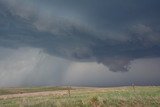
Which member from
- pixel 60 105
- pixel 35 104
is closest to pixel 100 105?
pixel 60 105

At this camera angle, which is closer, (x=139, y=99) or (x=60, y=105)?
(x=60, y=105)

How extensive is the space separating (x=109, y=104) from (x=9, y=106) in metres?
14.5

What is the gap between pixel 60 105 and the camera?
45406 millimetres

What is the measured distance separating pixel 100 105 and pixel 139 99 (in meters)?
6.64

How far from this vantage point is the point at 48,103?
4669cm

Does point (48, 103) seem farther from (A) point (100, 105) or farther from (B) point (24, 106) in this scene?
(A) point (100, 105)

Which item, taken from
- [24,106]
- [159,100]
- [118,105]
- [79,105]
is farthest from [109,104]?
[24,106]

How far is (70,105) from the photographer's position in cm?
4597

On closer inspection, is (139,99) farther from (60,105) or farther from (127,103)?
(60,105)

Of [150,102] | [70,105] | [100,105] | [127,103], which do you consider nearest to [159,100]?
[150,102]

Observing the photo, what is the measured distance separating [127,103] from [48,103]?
11.3 metres

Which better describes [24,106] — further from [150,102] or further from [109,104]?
[150,102]

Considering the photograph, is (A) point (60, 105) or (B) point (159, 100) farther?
(B) point (159, 100)

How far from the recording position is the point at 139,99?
48.7 meters
